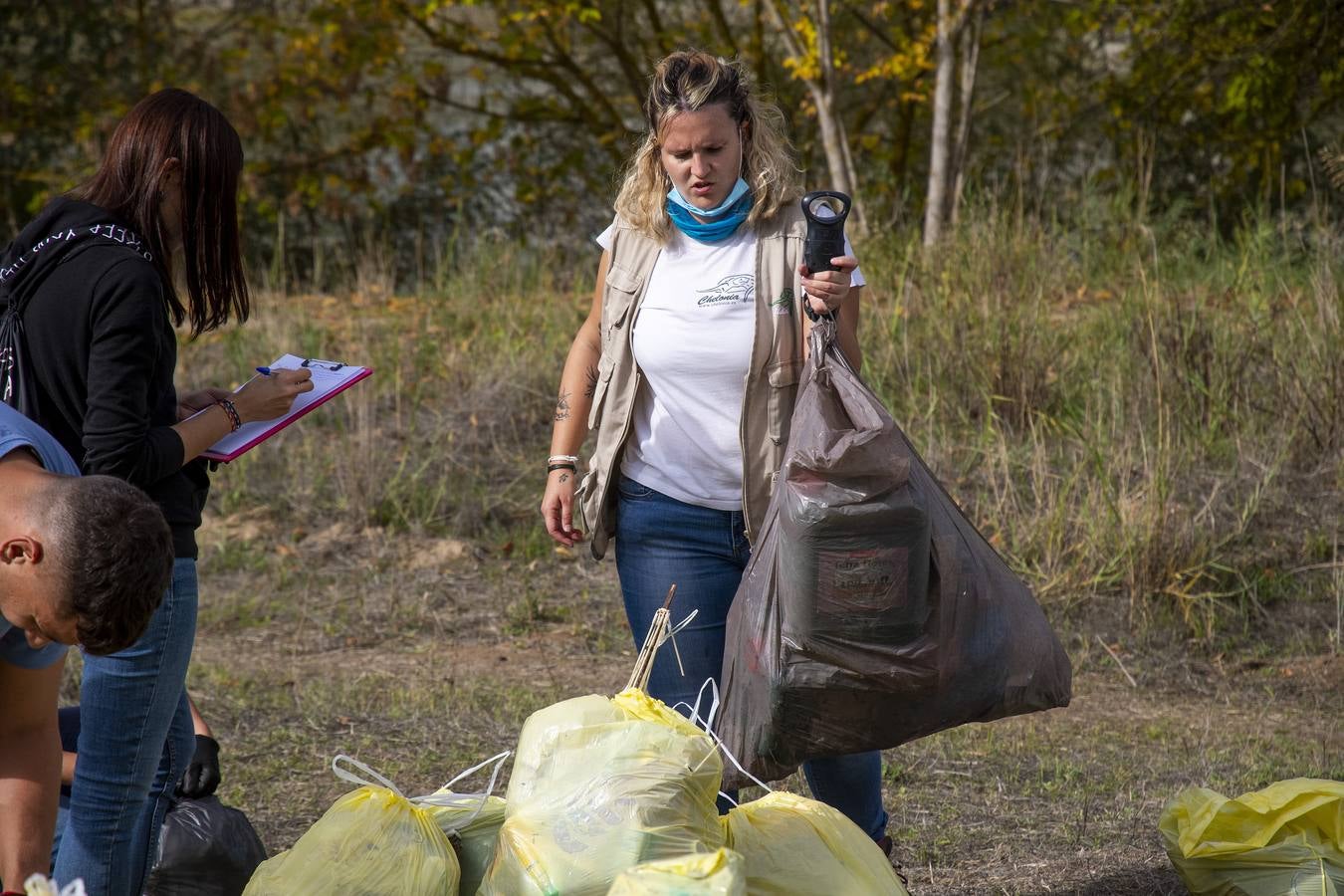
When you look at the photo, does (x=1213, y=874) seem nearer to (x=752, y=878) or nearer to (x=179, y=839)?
(x=752, y=878)

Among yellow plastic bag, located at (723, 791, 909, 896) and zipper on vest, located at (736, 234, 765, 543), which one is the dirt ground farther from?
zipper on vest, located at (736, 234, 765, 543)

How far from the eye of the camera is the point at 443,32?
11102mm

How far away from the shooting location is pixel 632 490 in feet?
9.73

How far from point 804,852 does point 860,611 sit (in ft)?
1.43

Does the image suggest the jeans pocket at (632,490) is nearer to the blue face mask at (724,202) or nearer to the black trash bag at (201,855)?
the blue face mask at (724,202)

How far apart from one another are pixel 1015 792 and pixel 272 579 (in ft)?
11.5

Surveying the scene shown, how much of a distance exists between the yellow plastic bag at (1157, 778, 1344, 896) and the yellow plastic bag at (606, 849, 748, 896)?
4.51ft

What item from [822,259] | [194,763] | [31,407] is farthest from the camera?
[194,763]

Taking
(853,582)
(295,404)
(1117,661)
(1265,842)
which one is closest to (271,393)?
(295,404)

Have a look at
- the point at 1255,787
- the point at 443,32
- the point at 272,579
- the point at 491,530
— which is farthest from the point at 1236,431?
the point at 443,32

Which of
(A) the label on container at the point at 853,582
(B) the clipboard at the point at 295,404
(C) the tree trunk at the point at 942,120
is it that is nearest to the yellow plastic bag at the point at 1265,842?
(A) the label on container at the point at 853,582

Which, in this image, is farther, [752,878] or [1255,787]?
[1255,787]

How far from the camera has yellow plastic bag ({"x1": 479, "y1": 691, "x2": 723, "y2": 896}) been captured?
2.13 metres

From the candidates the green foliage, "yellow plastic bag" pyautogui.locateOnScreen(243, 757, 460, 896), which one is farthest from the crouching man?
the green foliage
